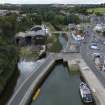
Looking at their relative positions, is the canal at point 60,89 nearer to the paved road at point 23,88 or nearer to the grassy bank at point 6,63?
the paved road at point 23,88

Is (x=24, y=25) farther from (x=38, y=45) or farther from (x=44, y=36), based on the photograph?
(x=38, y=45)

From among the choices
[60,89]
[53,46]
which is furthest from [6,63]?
[53,46]

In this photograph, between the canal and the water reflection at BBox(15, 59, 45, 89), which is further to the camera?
the water reflection at BBox(15, 59, 45, 89)

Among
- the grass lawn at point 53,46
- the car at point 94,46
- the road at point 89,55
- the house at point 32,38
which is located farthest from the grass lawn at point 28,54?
the car at point 94,46

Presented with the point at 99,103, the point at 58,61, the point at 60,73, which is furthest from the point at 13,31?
the point at 99,103

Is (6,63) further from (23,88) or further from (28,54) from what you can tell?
(28,54)

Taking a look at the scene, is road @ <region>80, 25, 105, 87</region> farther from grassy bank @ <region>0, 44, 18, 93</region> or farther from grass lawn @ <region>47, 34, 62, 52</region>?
grassy bank @ <region>0, 44, 18, 93</region>

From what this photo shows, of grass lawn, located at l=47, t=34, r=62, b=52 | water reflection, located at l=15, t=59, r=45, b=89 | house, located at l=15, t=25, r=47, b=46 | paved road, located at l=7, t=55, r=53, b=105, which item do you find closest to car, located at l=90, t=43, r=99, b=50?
grass lawn, located at l=47, t=34, r=62, b=52

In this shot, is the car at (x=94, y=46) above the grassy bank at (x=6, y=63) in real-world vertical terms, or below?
below
